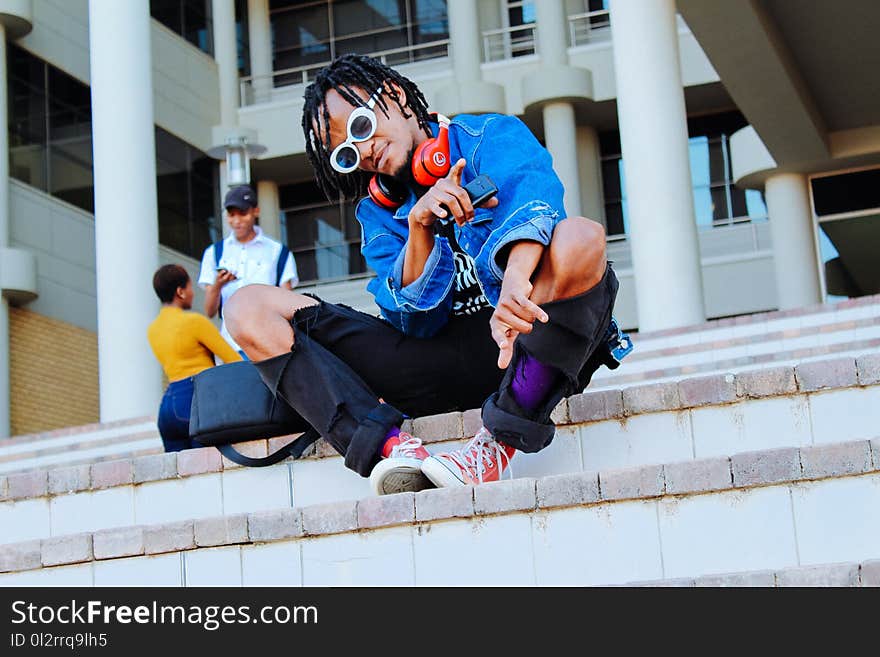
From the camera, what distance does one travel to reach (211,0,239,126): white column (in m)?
22.1

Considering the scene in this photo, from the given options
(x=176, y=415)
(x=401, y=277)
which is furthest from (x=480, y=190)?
(x=176, y=415)

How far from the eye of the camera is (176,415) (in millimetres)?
5961

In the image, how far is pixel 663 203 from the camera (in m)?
12.0

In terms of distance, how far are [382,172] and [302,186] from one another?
63.8ft

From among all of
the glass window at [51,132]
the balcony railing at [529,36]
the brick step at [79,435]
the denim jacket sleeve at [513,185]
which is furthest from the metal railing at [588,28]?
the denim jacket sleeve at [513,185]

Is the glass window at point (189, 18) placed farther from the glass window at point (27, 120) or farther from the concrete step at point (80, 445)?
the concrete step at point (80, 445)

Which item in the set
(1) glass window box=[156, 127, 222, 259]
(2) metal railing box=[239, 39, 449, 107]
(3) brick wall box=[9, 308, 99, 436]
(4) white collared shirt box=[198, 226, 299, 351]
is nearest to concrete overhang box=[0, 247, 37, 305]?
(3) brick wall box=[9, 308, 99, 436]

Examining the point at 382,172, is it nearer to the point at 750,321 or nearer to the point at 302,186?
the point at 750,321

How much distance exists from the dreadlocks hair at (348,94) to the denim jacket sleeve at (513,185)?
0.24 metres

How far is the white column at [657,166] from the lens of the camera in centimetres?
1188

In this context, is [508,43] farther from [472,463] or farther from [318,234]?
[472,463]

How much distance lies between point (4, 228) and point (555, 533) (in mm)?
14366

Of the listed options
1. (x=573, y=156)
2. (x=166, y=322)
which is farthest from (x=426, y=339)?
(x=573, y=156)
